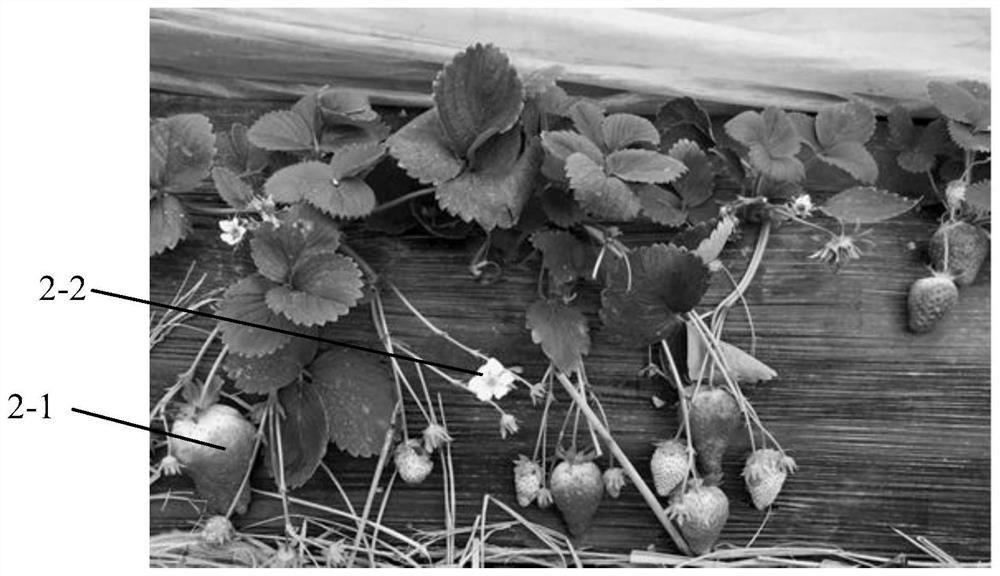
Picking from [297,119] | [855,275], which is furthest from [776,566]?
[297,119]

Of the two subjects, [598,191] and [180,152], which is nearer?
[598,191]

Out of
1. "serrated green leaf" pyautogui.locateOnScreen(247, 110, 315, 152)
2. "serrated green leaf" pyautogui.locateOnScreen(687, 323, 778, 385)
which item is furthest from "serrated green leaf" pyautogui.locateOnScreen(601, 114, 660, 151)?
"serrated green leaf" pyautogui.locateOnScreen(247, 110, 315, 152)

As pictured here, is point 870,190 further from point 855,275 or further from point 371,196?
point 371,196

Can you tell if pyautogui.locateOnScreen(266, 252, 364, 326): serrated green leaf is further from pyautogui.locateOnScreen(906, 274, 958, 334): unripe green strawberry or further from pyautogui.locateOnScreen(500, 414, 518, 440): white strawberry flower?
pyautogui.locateOnScreen(906, 274, 958, 334): unripe green strawberry

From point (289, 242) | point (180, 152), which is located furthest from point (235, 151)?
point (289, 242)

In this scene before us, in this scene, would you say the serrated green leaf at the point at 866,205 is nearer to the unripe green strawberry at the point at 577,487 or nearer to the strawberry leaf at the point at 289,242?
the unripe green strawberry at the point at 577,487

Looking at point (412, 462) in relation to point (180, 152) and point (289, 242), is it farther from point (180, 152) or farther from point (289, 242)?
point (180, 152)
